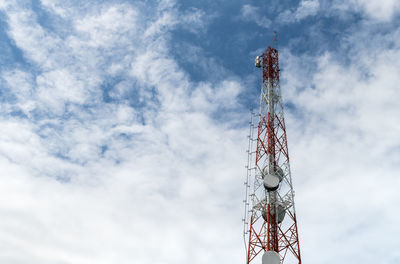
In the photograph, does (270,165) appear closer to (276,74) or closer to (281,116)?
(281,116)

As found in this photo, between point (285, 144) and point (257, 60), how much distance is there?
1505cm

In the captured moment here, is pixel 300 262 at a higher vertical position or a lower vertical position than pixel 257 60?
lower

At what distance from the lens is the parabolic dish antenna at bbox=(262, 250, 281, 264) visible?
1296 inches

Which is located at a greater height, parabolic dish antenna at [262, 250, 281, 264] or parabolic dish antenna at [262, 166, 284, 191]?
parabolic dish antenna at [262, 166, 284, 191]

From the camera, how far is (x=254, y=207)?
39.0m

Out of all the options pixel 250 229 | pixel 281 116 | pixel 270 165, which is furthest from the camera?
pixel 281 116

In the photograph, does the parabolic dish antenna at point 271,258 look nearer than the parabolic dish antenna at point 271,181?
Yes

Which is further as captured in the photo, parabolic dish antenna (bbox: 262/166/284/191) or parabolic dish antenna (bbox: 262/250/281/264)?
parabolic dish antenna (bbox: 262/166/284/191)

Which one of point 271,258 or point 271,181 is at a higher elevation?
point 271,181

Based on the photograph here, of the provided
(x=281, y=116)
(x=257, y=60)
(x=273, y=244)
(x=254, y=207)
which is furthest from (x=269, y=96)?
(x=273, y=244)

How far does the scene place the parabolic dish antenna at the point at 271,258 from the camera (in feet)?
108

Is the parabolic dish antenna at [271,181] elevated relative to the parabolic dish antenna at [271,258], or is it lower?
elevated

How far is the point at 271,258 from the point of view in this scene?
33.1 metres

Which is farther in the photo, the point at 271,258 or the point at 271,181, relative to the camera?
the point at 271,181
